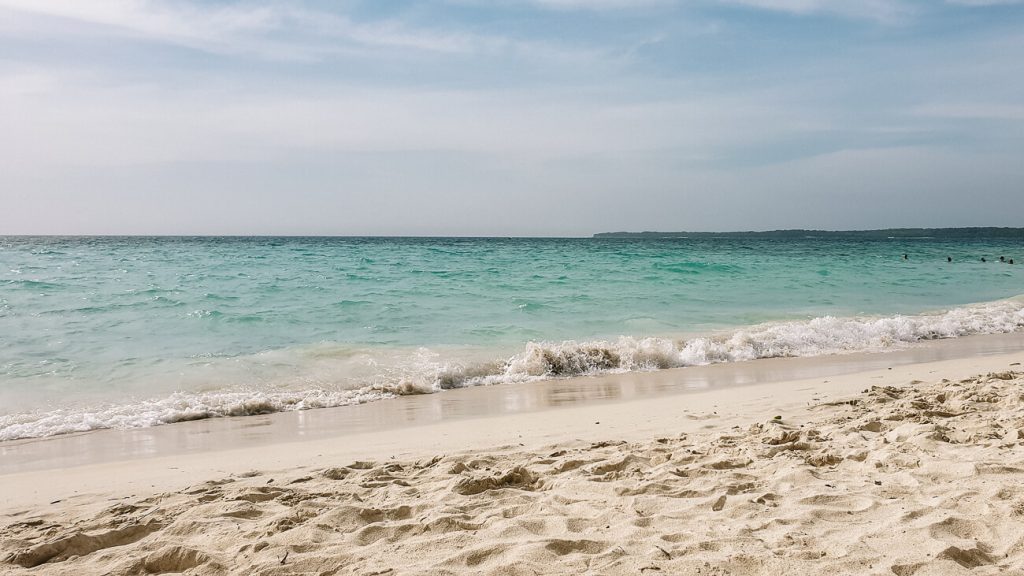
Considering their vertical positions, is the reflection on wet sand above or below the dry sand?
below

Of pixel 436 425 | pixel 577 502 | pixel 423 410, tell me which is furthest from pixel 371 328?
pixel 577 502

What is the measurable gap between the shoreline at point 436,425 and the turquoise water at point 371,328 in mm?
634

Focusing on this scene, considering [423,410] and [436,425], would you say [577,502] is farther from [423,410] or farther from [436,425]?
[423,410]

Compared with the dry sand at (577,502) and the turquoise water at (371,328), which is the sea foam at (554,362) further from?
the dry sand at (577,502)

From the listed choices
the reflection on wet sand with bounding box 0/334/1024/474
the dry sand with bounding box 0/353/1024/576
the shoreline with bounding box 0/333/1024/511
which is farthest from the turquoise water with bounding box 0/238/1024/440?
the dry sand with bounding box 0/353/1024/576

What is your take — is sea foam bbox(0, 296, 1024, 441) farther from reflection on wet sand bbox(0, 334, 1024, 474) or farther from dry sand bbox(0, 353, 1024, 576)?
dry sand bbox(0, 353, 1024, 576)

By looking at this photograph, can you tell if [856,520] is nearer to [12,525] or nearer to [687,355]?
[12,525]

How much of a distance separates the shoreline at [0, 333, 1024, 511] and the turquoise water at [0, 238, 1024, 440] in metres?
0.63

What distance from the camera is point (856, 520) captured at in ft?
10.8

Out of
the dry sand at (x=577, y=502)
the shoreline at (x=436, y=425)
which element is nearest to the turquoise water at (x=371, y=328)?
the shoreline at (x=436, y=425)

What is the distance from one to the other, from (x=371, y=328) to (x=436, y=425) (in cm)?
650

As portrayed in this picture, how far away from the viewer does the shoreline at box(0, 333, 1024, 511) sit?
5.10 m

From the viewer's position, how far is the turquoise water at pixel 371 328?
27.0ft

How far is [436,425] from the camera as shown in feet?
21.3
